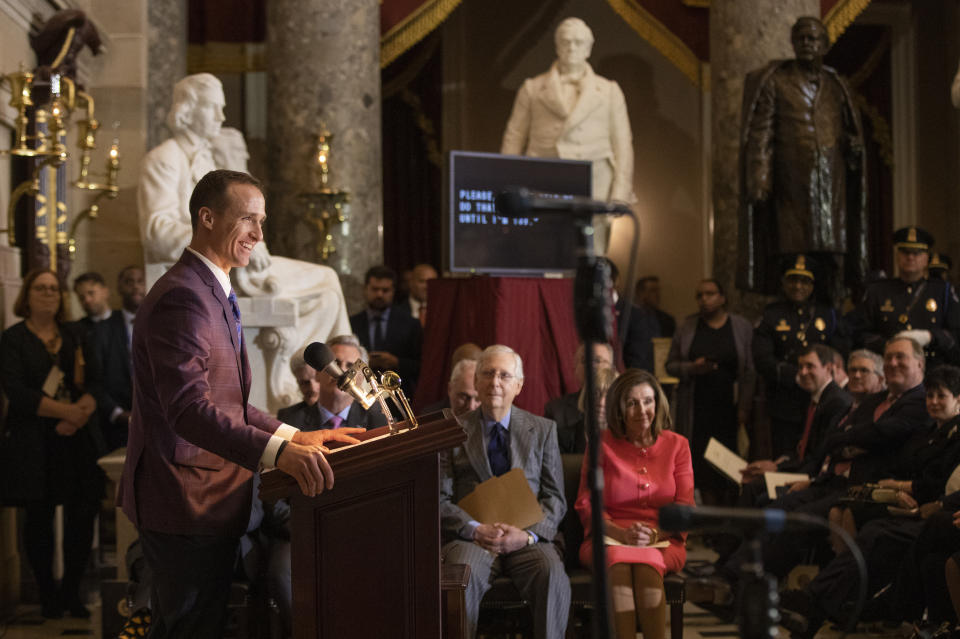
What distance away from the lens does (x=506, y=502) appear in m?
4.49

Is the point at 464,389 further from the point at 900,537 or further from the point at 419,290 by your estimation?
the point at 419,290

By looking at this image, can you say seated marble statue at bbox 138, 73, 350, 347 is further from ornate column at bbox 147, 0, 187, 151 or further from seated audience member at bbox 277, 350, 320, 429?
ornate column at bbox 147, 0, 187, 151

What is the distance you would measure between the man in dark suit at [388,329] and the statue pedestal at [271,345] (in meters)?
0.63

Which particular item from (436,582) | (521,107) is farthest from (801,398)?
(436,582)

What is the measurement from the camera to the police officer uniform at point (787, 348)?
693 cm

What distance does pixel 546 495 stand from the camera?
465 cm

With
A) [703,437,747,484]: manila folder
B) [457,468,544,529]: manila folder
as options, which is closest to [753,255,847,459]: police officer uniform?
[703,437,747,484]: manila folder

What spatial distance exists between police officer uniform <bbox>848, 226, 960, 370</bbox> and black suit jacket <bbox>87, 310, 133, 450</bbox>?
409cm

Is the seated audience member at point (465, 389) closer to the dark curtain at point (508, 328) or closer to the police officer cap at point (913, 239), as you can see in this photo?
the dark curtain at point (508, 328)

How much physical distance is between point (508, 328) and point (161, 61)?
372 centimetres

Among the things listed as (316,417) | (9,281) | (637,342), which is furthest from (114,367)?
(637,342)

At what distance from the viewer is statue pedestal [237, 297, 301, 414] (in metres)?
6.19

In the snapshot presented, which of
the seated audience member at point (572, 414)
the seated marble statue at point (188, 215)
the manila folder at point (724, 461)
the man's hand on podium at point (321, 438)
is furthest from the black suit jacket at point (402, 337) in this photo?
the man's hand on podium at point (321, 438)

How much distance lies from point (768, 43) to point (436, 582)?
255 inches
